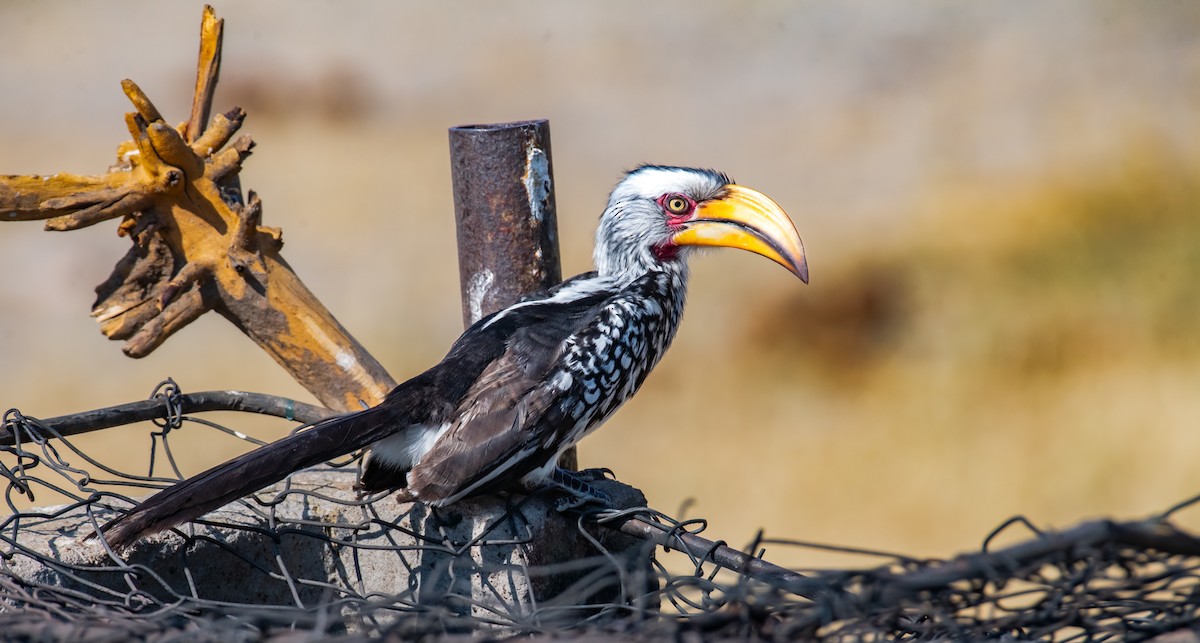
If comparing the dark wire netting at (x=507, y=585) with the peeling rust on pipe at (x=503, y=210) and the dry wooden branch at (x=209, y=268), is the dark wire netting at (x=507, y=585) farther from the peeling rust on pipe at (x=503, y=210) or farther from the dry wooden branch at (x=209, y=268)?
the peeling rust on pipe at (x=503, y=210)

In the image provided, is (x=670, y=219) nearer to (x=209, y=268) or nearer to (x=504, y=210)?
(x=504, y=210)

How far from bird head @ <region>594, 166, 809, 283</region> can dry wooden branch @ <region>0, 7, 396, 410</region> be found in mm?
695

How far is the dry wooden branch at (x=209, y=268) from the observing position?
9.57 feet

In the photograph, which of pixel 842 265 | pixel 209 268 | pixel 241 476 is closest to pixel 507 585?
pixel 241 476

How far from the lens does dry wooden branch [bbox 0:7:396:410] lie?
115 inches

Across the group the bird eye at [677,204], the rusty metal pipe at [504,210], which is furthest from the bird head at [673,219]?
the rusty metal pipe at [504,210]

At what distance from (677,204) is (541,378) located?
653 mm

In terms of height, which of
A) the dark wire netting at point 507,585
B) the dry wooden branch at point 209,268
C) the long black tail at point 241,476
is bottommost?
the dark wire netting at point 507,585

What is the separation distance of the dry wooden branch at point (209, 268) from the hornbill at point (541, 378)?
0.50 meters

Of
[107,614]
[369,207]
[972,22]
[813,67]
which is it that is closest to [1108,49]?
[972,22]

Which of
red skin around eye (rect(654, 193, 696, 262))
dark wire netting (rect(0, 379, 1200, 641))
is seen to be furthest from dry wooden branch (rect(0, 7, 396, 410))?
red skin around eye (rect(654, 193, 696, 262))

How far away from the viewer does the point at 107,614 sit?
169 cm

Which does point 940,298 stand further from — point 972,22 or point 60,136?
point 60,136

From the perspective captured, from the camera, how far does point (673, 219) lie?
295 cm
